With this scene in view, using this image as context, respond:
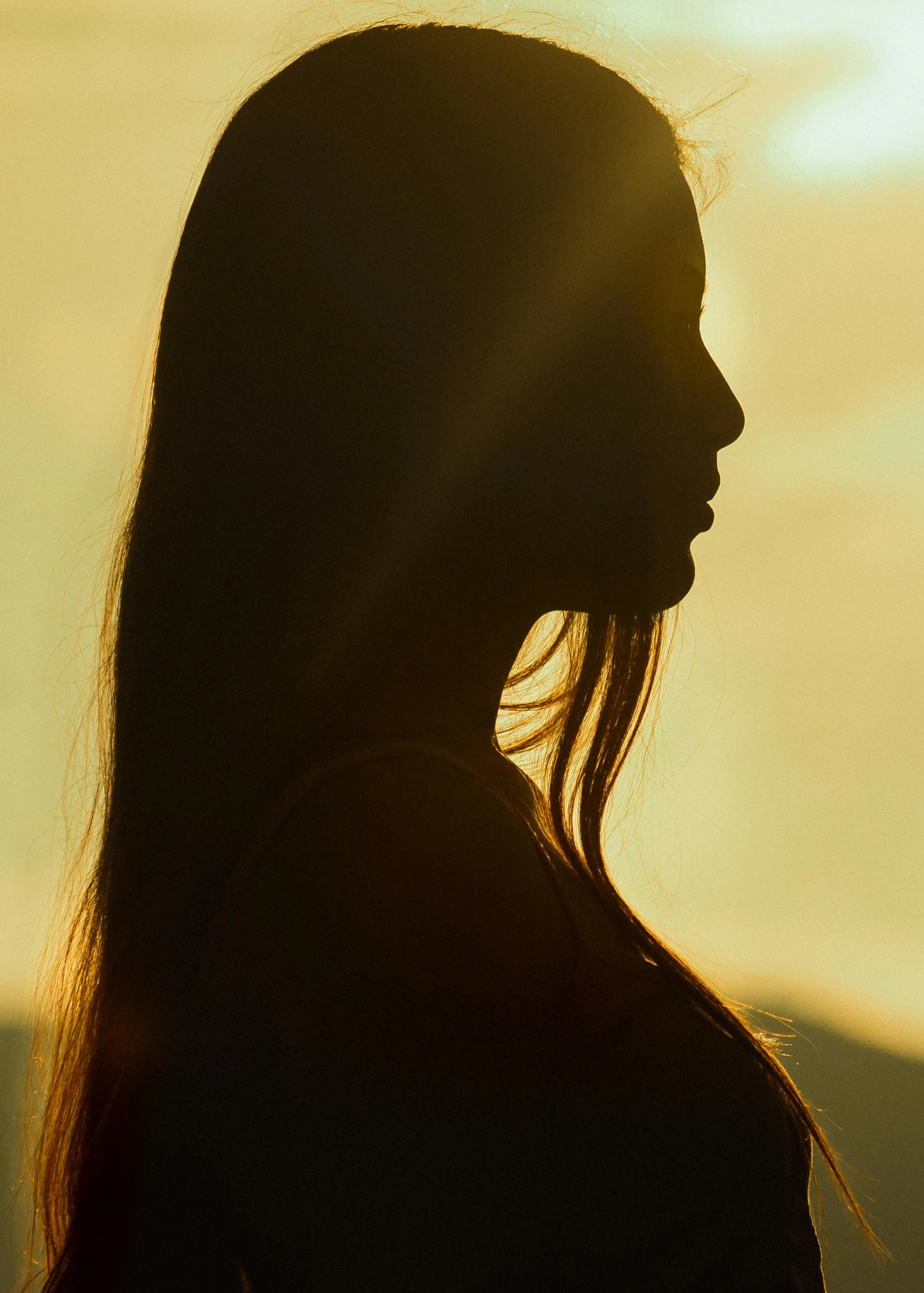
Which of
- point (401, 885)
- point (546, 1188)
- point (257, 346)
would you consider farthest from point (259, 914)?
point (257, 346)

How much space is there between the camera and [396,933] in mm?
719

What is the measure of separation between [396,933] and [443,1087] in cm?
12

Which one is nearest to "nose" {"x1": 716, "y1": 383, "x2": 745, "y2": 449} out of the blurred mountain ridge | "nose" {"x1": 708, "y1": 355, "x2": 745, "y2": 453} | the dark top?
"nose" {"x1": 708, "y1": 355, "x2": 745, "y2": 453}

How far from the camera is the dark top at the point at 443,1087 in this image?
695 millimetres

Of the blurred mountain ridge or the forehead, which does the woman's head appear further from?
the blurred mountain ridge

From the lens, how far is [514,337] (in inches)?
35.2

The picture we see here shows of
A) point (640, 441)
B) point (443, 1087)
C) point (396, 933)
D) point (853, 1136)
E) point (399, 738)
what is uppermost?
point (640, 441)

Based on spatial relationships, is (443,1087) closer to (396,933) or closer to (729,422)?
(396,933)

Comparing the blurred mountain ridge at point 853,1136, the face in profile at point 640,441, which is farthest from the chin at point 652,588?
the blurred mountain ridge at point 853,1136

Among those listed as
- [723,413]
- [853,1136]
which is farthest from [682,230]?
[853,1136]

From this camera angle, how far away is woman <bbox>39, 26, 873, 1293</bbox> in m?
0.71

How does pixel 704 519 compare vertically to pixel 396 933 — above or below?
above

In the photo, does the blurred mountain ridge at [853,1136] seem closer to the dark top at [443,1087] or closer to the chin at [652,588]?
the dark top at [443,1087]

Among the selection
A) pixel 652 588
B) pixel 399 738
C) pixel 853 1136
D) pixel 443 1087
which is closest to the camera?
pixel 443 1087
